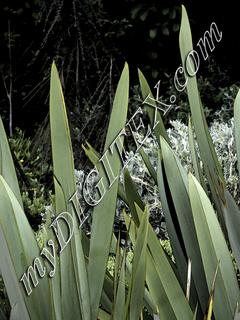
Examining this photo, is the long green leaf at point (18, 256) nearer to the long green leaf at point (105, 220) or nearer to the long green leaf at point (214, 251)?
the long green leaf at point (105, 220)

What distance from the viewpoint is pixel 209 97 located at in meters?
5.71

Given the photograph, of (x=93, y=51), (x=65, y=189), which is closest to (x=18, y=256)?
(x=65, y=189)

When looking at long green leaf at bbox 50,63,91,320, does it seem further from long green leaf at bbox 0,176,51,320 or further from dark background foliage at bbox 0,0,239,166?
dark background foliage at bbox 0,0,239,166

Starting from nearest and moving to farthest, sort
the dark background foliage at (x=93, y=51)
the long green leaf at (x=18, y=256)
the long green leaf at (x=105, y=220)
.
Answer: the long green leaf at (x=18, y=256)
the long green leaf at (x=105, y=220)
the dark background foliage at (x=93, y=51)

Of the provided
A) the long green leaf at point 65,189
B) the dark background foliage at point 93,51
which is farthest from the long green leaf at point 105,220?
the dark background foliage at point 93,51

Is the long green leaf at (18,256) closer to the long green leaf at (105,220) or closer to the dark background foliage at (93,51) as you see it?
the long green leaf at (105,220)

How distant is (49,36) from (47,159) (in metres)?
0.94

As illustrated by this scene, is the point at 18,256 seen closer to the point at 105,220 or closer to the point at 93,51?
the point at 105,220

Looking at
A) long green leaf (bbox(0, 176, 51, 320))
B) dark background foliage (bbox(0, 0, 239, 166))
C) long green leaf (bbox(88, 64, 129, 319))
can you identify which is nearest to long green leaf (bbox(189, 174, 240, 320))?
long green leaf (bbox(88, 64, 129, 319))

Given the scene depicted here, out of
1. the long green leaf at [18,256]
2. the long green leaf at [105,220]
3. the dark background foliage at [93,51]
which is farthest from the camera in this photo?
the dark background foliage at [93,51]

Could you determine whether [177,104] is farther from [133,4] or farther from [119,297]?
[119,297]

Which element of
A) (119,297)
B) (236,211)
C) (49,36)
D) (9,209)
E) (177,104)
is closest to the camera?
(9,209)

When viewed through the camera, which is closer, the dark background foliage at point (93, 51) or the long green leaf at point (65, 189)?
the long green leaf at point (65, 189)

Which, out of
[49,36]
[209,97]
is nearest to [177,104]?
[209,97]
